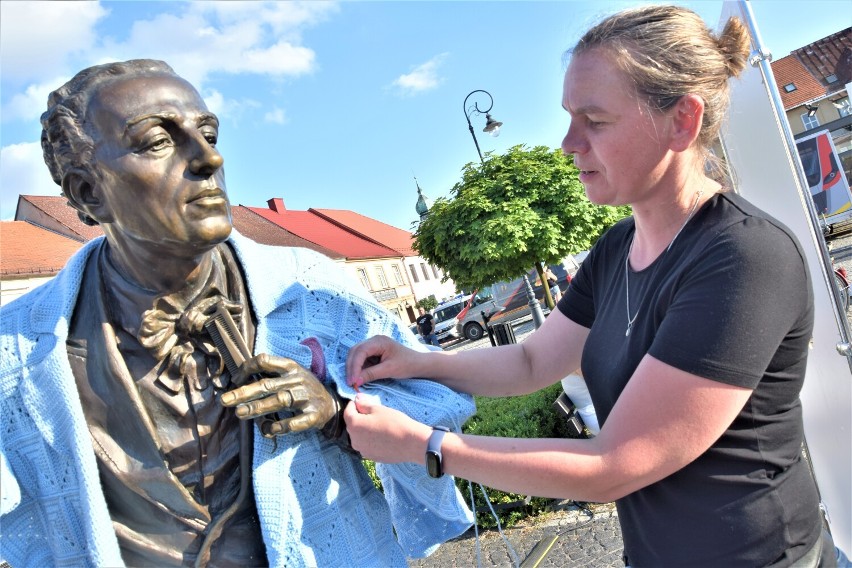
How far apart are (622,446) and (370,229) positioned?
165ft

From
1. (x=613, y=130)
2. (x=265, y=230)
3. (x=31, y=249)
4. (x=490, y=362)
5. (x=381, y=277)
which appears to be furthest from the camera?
(x=381, y=277)

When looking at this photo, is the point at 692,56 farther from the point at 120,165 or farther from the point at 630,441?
the point at 120,165

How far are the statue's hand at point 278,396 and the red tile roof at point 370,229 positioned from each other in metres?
44.3

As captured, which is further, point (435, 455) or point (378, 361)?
point (378, 361)

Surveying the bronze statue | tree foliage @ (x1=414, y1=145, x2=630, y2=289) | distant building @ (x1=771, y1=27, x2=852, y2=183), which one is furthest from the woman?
distant building @ (x1=771, y1=27, x2=852, y2=183)

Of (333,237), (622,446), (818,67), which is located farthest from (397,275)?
(622,446)

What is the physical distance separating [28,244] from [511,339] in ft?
65.2

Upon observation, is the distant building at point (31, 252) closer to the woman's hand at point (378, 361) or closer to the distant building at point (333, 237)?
the distant building at point (333, 237)

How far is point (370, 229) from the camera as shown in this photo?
51.5 m

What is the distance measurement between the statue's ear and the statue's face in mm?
44

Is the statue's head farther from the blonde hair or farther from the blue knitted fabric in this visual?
the blonde hair

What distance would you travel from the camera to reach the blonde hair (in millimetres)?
1670

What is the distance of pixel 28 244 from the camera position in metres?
24.8

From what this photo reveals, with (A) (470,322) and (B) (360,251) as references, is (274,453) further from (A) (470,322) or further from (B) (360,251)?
(B) (360,251)
